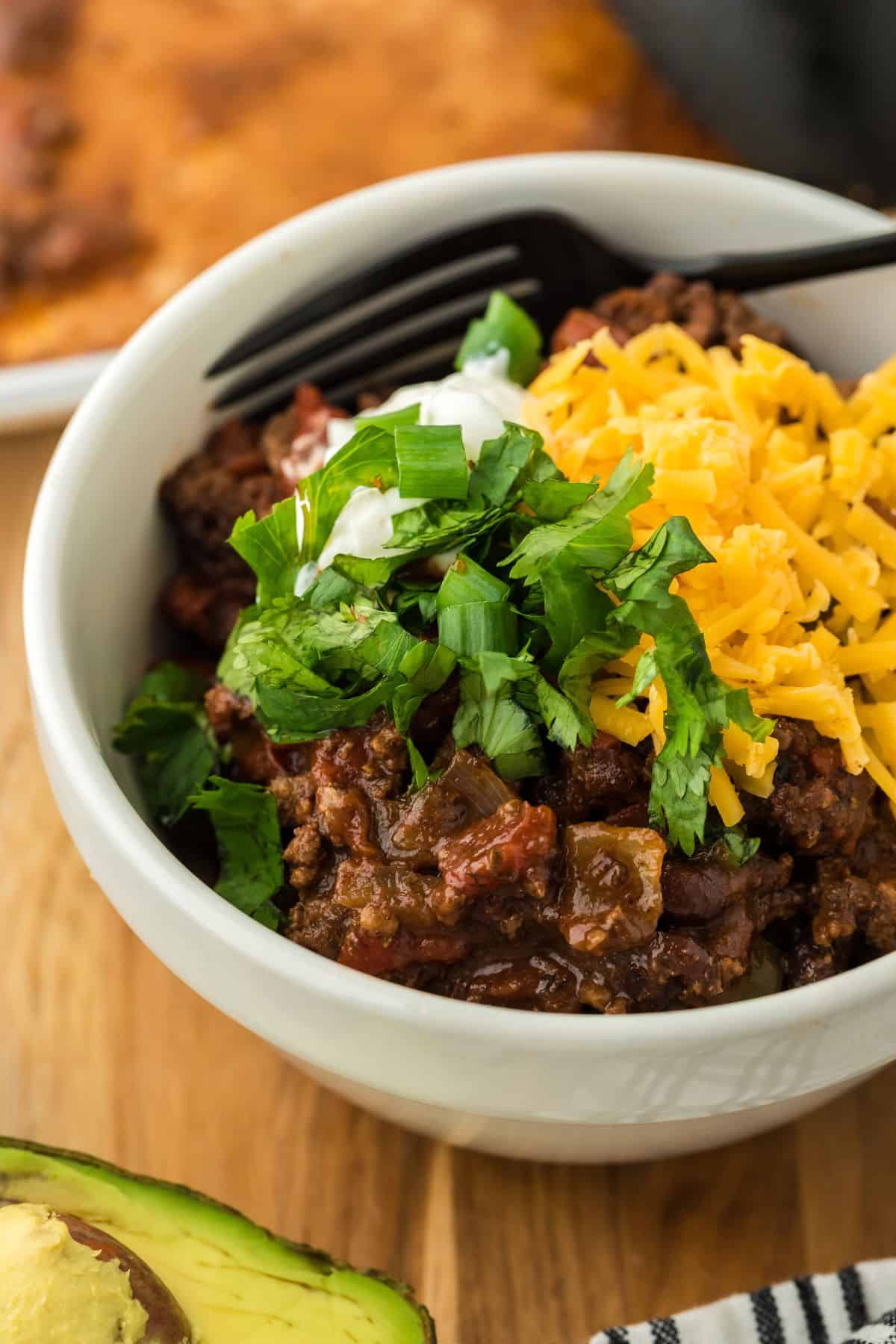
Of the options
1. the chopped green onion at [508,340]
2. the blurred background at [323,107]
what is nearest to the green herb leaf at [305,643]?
the chopped green onion at [508,340]

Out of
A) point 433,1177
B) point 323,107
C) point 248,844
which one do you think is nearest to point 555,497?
point 248,844

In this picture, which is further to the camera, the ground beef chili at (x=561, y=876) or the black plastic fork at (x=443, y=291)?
the black plastic fork at (x=443, y=291)

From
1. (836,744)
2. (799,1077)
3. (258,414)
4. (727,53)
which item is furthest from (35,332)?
(799,1077)

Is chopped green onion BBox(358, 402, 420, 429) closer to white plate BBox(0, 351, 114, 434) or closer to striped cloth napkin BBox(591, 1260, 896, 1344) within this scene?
white plate BBox(0, 351, 114, 434)

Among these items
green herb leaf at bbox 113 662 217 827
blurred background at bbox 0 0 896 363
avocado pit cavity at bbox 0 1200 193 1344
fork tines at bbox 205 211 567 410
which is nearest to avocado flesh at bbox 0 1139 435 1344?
avocado pit cavity at bbox 0 1200 193 1344

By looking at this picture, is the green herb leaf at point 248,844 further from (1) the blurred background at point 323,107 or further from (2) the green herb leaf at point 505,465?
(1) the blurred background at point 323,107
